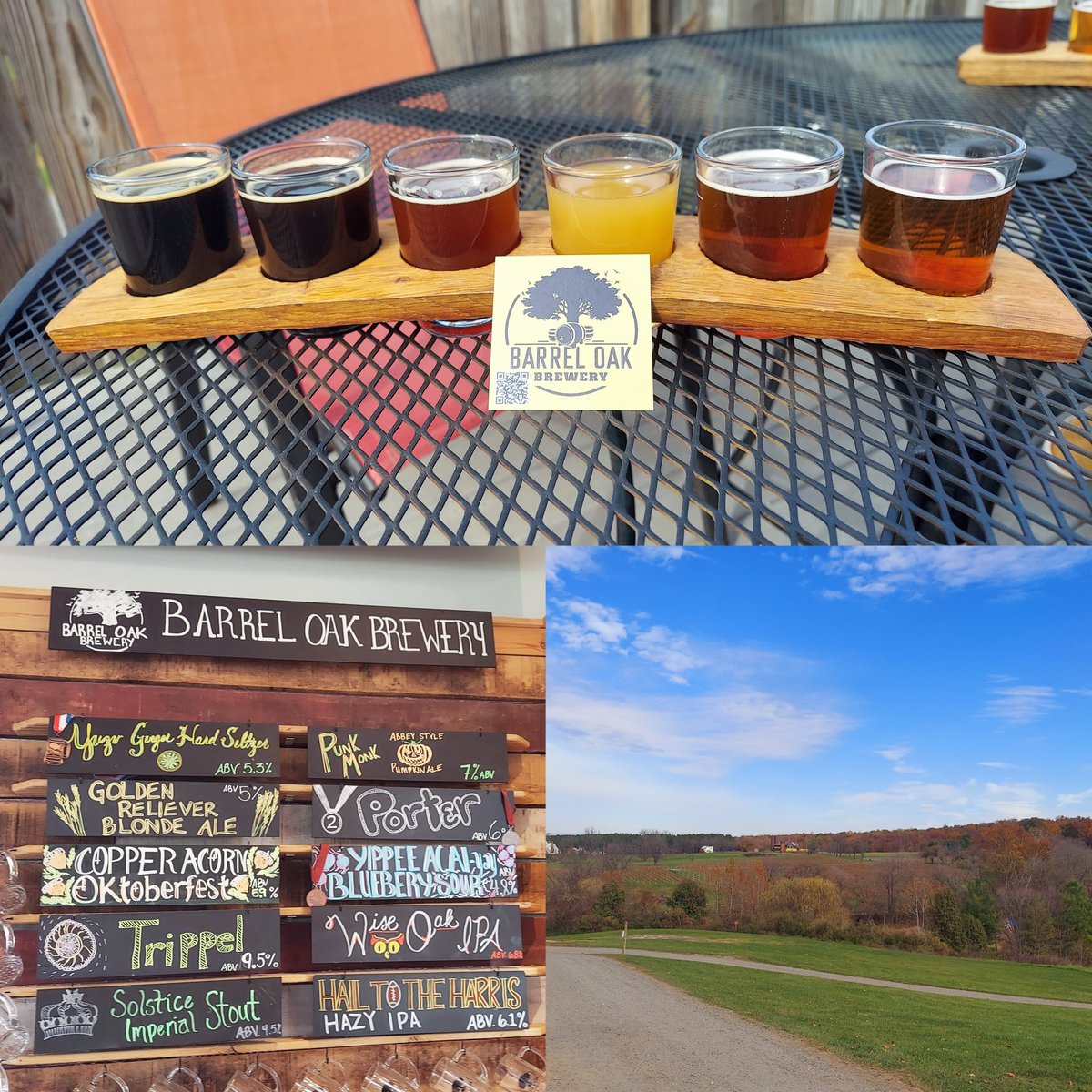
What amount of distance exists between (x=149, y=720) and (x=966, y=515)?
25.7 inches

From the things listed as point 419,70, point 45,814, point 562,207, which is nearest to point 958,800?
point 562,207

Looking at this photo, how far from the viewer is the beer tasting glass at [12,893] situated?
694 mm

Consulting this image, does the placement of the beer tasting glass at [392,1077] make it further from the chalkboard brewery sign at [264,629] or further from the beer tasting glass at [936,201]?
the beer tasting glass at [936,201]

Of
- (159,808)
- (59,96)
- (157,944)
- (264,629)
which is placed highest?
(59,96)

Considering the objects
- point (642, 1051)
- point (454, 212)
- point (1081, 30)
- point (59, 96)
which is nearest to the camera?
point (642, 1051)

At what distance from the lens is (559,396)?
2.32 feet

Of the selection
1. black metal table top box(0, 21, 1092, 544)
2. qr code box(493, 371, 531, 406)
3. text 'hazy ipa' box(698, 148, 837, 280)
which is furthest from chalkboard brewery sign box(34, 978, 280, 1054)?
text 'hazy ipa' box(698, 148, 837, 280)

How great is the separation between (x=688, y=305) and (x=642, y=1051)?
0.60 metres

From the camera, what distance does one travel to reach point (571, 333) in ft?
2.42

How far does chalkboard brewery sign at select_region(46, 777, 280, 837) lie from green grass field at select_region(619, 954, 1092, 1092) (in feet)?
1.10

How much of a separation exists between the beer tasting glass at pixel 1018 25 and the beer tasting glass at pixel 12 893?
177 cm

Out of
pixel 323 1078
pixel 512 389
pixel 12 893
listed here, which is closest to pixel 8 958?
pixel 12 893

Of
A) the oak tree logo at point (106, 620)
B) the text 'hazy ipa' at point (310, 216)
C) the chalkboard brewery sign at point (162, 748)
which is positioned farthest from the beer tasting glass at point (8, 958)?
the text 'hazy ipa' at point (310, 216)

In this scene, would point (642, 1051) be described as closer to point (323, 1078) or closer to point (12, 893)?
point (323, 1078)
